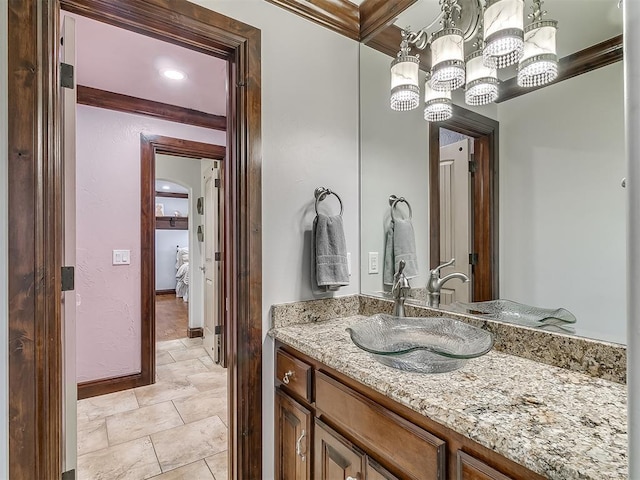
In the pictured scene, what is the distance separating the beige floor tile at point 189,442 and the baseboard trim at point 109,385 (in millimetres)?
826

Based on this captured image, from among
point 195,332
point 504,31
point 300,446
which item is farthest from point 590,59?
point 195,332

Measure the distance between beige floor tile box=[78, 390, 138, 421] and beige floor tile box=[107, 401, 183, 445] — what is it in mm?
94

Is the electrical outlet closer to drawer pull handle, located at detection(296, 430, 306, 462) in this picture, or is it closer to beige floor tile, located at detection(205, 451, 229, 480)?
drawer pull handle, located at detection(296, 430, 306, 462)

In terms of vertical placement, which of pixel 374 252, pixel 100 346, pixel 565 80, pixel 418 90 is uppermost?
pixel 418 90

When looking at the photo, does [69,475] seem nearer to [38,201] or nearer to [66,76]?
[38,201]

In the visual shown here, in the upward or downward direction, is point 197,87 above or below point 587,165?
above

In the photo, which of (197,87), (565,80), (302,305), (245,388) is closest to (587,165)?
(565,80)

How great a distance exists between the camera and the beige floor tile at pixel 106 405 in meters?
2.38

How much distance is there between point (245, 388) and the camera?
4.70ft

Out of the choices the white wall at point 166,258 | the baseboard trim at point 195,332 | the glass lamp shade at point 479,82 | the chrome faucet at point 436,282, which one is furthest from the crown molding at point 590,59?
the white wall at point 166,258

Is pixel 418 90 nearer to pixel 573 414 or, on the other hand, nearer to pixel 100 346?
pixel 573 414

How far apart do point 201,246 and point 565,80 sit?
3.88 meters

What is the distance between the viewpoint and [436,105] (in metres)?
1.55

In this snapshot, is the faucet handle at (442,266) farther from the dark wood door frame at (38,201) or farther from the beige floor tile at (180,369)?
the beige floor tile at (180,369)
